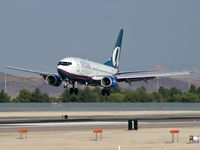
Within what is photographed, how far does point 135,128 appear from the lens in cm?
5766

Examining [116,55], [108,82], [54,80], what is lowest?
[108,82]

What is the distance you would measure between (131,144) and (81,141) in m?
4.88

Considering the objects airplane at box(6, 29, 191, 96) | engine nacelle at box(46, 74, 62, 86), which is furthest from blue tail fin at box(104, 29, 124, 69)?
engine nacelle at box(46, 74, 62, 86)

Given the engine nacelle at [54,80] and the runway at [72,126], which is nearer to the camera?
the runway at [72,126]

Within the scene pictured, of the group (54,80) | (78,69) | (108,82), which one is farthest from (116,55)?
(78,69)

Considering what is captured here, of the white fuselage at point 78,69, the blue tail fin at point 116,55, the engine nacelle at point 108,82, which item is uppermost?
the blue tail fin at point 116,55

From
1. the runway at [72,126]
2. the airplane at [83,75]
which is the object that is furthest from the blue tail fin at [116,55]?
the runway at [72,126]

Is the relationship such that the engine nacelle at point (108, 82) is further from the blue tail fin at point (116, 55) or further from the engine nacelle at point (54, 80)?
the blue tail fin at point (116, 55)

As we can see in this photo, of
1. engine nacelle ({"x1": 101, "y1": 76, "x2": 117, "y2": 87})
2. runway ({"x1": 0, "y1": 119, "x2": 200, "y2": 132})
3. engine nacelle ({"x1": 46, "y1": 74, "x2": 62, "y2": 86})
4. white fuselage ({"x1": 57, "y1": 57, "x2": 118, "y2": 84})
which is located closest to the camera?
runway ({"x1": 0, "y1": 119, "x2": 200, "y2": 132})

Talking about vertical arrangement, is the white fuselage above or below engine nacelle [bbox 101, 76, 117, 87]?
above

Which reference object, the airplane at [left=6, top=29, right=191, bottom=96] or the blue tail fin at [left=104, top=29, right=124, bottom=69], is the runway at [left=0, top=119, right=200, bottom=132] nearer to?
the airplane at [left=6, top=29, right=191, bottom=96]

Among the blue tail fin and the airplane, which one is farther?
the blue tail fin

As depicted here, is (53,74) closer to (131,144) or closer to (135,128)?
(135,128)

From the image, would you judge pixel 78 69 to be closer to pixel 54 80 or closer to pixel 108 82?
pixel 54 80
